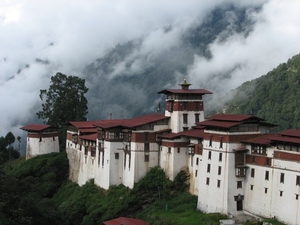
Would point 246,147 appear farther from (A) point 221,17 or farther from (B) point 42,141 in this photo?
(A) point 221,17

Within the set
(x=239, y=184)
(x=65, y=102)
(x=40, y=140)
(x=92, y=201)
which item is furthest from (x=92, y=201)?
(x=65, y=102)

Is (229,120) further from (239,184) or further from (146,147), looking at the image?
(146,147)

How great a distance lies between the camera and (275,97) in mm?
111500

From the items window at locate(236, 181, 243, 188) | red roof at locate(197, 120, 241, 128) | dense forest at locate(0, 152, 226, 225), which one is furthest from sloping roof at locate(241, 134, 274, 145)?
dense forest at locate(0, 152, 226, 225)

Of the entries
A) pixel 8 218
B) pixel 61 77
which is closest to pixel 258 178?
pixel 8 218

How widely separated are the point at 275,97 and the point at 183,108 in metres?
48.3

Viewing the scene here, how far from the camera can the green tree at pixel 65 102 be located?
98.2 meters

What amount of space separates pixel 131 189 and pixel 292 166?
870 inches

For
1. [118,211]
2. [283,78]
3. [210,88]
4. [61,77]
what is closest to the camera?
[118,211]

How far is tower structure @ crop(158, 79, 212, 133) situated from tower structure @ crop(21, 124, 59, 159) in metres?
27.2

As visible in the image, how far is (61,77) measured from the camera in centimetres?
10169

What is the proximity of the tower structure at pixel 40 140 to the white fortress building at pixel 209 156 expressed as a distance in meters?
12.8

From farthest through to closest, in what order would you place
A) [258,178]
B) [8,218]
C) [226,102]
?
[226,102]
[258,178]
[8,218]

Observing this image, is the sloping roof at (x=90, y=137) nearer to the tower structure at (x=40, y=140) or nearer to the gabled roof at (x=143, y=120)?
the gabled roof at (x=143, y=120)
